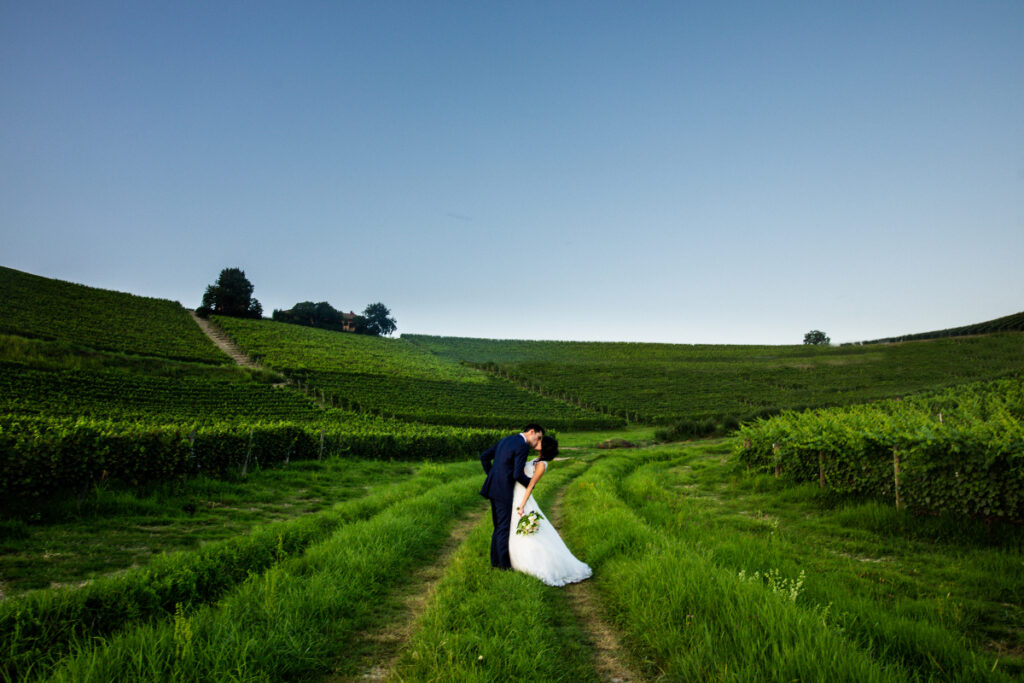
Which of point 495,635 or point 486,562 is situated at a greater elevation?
point 495,635

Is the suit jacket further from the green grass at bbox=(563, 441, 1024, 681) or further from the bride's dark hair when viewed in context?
the green grass at bbox=(563, 441, 1024, 681)

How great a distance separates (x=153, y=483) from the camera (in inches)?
471

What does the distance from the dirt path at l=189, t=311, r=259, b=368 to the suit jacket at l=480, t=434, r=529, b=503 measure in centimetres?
5332

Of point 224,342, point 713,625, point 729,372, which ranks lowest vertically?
point 713,625

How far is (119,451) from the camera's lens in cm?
1145

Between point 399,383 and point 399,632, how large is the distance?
54.0 metres

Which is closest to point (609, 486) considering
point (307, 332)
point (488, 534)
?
point (488, 534)

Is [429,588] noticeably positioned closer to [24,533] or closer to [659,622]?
[659,622]

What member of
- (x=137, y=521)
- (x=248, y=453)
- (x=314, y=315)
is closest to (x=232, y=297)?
(x=314, y=315)

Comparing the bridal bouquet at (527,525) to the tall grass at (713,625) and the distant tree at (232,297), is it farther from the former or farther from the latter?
the distant tree at (232,297)

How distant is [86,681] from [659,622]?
13.2 feet

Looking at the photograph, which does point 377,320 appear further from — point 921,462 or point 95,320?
point 921,462

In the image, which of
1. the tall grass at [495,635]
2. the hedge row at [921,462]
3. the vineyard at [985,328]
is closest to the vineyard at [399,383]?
the hedge row at [921,462]

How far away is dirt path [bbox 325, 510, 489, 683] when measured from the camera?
3.74 metres
